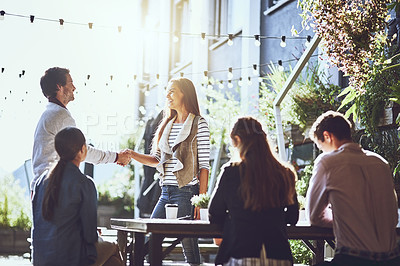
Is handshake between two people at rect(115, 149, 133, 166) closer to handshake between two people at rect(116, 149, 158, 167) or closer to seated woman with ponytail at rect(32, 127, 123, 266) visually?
handshake between two people at rect(116, 149, 158, 167)

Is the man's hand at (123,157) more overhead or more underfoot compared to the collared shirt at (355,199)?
more overhead

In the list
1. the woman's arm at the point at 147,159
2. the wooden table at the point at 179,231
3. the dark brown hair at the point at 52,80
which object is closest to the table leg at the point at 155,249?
the wooden table at the point at 179,231

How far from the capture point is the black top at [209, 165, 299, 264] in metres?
3.10

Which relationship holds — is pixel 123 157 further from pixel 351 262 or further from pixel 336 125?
pixel 351 262

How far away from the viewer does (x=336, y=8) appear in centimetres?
491

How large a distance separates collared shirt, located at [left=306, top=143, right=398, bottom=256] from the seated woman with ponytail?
3.86 ft

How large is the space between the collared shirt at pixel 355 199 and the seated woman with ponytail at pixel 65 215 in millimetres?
1176

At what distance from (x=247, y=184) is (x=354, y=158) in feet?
2.20

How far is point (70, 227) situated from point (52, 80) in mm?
1178

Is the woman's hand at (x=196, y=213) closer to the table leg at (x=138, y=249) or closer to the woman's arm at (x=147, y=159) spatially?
the table leg at (x=138, y=249)

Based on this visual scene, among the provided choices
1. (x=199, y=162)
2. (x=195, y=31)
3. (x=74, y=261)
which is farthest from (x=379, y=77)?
(x=195, y=31)

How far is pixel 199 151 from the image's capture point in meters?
4.42

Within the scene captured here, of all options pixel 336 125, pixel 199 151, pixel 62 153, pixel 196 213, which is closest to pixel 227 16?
pixel 199 151

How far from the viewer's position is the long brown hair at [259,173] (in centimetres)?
312
